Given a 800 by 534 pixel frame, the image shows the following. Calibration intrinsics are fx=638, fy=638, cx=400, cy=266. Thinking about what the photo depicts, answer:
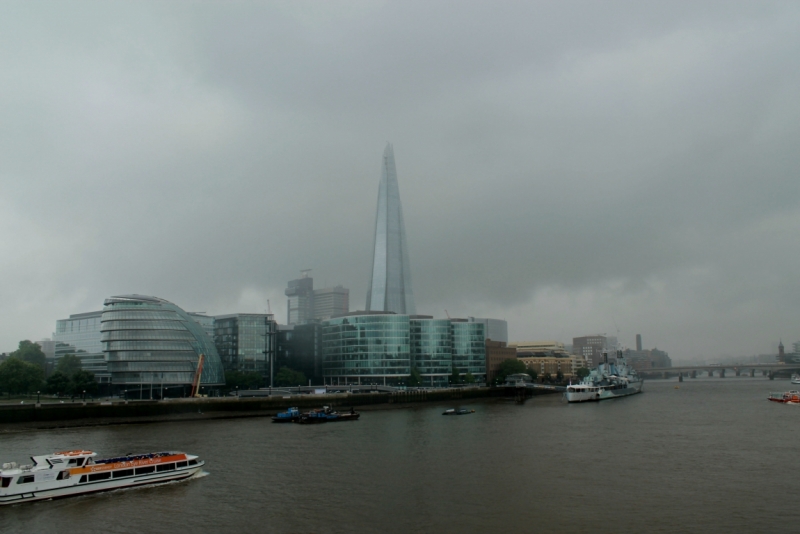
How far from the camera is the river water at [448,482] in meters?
31.3

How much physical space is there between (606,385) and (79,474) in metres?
117

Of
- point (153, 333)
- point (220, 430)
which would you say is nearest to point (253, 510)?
point (220, 430)

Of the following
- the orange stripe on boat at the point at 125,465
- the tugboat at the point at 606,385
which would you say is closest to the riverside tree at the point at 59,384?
the orange stripe on boat at the point at 125,465

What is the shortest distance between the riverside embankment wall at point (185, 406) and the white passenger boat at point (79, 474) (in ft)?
131

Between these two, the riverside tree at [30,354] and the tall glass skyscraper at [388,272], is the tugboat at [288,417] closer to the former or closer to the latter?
the riverside tree at [30,354]

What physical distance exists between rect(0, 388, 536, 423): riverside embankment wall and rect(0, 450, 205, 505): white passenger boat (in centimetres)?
3988

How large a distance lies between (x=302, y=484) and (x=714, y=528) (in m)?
23.0

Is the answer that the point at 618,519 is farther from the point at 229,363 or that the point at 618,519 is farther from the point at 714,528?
the point at 229,363

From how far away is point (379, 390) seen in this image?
439 feet

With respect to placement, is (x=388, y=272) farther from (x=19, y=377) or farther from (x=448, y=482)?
(x=448, y=482)

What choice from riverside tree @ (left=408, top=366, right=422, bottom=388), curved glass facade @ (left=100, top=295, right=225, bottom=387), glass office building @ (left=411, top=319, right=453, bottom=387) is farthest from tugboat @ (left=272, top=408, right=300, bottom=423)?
glass office building @ (left=411, top=319, right=453, bottom=387)

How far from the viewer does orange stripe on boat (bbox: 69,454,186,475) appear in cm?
3872

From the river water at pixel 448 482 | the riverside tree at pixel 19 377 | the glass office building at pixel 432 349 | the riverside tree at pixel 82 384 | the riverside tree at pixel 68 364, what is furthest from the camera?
the glass office building at pixel 432 349

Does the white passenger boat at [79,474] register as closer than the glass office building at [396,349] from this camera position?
Yes
